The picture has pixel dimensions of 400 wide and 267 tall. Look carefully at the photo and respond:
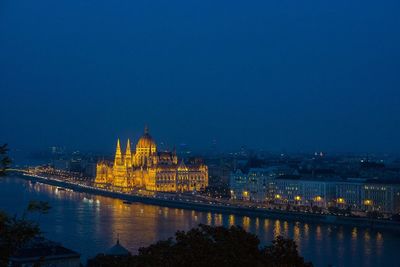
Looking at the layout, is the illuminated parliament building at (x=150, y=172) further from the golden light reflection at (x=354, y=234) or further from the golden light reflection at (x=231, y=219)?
the golden light reflection at (x=354, y=234)

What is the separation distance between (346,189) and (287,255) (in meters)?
19.4

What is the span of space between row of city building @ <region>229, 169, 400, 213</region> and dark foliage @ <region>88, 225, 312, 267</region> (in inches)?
689

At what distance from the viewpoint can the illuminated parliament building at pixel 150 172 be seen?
108 ft

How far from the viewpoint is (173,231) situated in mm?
15898

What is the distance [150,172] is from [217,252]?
2942cm

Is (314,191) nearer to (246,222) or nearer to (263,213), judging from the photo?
(263,213)

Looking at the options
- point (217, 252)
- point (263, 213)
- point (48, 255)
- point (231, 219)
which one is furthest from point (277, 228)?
point (217, 252)

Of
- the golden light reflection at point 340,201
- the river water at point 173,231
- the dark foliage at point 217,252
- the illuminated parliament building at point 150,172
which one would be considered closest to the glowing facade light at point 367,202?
the golden light reflection at point 340,201

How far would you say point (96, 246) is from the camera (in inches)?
509

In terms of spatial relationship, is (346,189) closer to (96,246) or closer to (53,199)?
(53,199)

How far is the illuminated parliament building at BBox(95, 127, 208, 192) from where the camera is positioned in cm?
3284

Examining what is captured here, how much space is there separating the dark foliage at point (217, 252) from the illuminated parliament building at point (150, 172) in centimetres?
2726

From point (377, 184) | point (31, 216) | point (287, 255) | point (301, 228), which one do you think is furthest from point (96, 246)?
point (377, 184)

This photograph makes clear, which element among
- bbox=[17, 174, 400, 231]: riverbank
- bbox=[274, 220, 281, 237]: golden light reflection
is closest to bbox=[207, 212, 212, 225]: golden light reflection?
bbox=[17, 174, 400, 231]: riverbank
